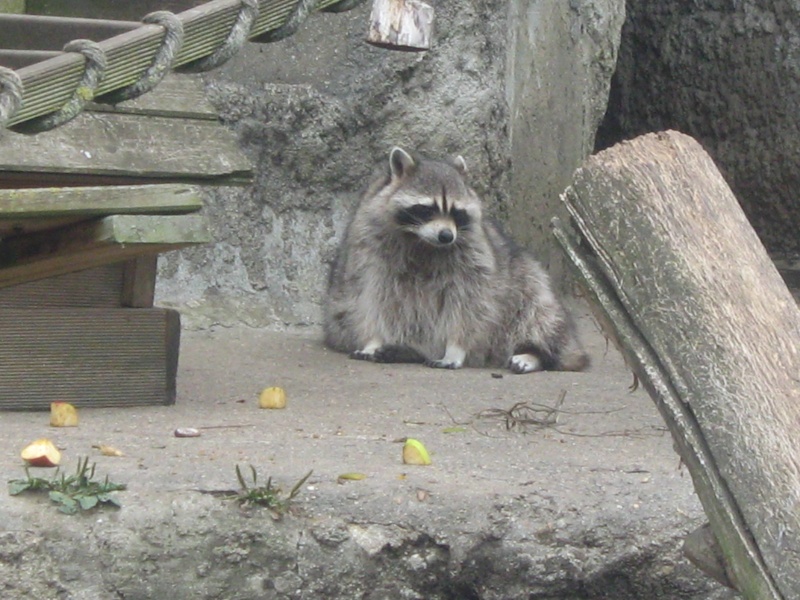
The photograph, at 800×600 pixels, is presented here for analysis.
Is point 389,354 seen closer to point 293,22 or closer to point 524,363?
point 524,363

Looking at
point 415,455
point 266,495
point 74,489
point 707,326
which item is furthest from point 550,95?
point 707,326

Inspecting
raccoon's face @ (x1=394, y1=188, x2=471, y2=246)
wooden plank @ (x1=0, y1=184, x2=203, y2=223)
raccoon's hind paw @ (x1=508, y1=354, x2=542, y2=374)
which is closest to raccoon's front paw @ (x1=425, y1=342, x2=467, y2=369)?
raccoon's hind paw @ (x1=508, y1=354, x2=542, y2=374)

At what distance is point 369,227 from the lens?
20.8 ft

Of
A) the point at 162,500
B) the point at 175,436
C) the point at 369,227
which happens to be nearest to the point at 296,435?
the point at 175,436

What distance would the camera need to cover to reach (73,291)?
4.41m

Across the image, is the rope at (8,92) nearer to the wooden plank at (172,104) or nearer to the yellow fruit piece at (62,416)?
the yellow fruit piece at (62,416)

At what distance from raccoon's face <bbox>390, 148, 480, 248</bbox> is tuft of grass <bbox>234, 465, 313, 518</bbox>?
2.84 metres

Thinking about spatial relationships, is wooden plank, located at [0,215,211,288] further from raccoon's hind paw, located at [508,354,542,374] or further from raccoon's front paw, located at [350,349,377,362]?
raccoon's hind paw, located at [508,354,542,374]

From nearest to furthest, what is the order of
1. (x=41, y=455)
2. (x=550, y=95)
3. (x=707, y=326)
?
(x=707, y=326) < (x=41, y=455) < (x=550, y=95)

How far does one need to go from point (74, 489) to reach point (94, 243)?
0.62 meters

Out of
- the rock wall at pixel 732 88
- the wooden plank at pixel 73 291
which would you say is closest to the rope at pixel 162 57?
the wooden plank at pixel 73 291

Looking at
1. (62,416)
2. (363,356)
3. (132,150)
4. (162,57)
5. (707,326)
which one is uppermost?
(162,57)

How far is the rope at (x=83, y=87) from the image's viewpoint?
2939 millimetres

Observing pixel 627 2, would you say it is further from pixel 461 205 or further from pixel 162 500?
pixel 162 500
